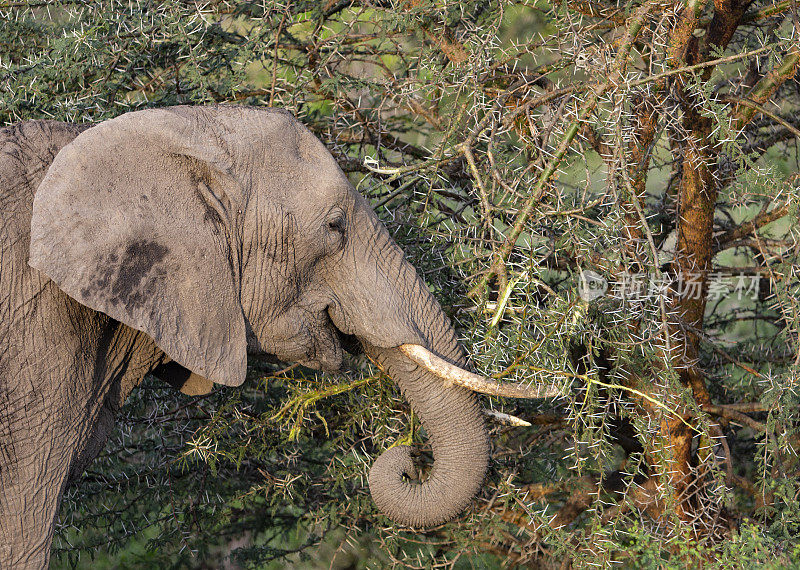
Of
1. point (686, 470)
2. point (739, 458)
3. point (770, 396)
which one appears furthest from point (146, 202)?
point (739, 458)

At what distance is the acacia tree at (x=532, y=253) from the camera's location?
2793 millimetres

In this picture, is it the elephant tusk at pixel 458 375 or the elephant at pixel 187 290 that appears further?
the elephant tusk at pixel 458 375

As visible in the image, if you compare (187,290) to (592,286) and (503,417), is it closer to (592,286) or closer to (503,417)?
(503,417)

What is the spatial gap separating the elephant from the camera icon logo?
1.33 feet

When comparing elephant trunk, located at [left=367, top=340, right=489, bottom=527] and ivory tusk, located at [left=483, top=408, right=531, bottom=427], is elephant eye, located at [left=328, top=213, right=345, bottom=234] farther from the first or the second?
ivory tusk, located at [left=483, top=408, right=531, bottom=427]

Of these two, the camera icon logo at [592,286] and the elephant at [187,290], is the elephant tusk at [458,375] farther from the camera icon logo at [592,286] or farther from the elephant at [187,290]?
the camera icon logo at [592,286]

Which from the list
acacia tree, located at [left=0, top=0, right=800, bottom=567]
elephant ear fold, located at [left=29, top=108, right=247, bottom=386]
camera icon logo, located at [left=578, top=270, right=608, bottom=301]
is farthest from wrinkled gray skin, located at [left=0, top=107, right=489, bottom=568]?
camera icon logo, located at [left=578, top=270, right=608, bottom=301]

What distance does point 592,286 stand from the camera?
3.04 meters

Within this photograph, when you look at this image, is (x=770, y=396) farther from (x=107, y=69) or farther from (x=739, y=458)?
(x=107, y=69)

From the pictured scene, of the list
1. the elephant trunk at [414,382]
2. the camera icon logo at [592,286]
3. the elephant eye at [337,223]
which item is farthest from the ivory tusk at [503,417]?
the elephant eye at [337,223]

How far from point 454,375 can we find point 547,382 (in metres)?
0.28

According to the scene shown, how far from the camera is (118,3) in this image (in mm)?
3475

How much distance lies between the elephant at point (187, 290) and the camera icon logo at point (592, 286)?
16.0 inches

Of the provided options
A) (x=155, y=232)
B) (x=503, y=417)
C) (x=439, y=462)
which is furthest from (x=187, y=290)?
(x=503, y=417)
